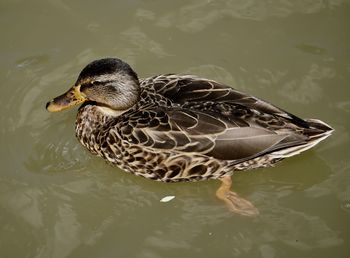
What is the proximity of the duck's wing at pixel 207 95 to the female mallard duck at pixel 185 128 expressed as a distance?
1 cm

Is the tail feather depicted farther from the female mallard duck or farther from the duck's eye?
the duck's eye

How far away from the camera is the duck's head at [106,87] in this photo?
5.79 m

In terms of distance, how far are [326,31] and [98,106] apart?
3554mm

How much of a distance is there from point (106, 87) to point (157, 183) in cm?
122

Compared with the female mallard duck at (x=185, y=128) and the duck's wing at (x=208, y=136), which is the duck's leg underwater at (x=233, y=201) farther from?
the duck's wing at (x=208, y=136)

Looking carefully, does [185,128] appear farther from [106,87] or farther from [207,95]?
[106,87]

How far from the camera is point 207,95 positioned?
591 cm

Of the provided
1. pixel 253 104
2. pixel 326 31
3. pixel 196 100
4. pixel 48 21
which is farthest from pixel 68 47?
pixel 326 31

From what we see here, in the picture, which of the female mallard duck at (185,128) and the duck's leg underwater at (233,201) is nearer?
the female mallard duck at (185,128)

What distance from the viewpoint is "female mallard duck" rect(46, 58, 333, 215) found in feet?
18.3

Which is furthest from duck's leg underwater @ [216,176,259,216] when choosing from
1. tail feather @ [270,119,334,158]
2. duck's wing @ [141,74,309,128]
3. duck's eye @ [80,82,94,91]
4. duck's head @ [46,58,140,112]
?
duck's eye @ [80,82,94,91]

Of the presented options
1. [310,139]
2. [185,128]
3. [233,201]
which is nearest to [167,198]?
[233,201]

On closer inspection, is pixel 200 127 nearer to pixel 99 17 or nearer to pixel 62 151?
pixel 62 151

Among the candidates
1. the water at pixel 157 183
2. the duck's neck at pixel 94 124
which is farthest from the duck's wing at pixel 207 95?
the water at pixel 157 183
